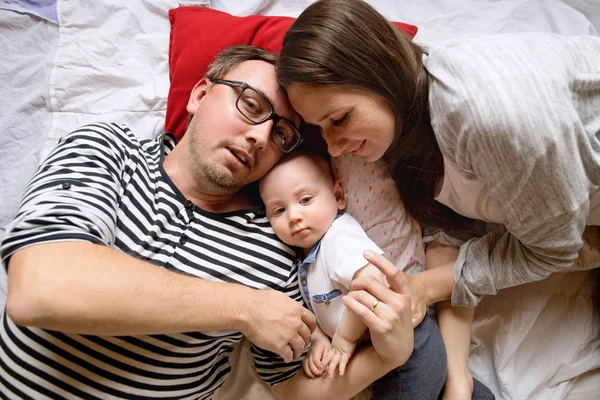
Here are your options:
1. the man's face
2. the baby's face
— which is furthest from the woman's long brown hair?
the baby's face

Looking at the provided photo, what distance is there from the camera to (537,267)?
109 centimetres

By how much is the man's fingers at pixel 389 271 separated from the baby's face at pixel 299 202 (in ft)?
0.64

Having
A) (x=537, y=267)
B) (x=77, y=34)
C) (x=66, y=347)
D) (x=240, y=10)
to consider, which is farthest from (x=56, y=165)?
(x=537, y=267)

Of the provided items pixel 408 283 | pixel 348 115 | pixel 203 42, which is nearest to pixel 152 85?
pixel 203 42

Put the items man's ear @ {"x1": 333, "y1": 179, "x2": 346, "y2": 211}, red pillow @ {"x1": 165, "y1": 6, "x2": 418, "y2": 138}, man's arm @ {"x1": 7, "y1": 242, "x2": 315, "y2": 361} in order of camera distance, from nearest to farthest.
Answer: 1. man's arm @ {"x1": 7, "y1": 242, "x2": 315, "y2": 361}
2. man's ear @ {"x1": 333, "y1": 179, "x2": 346, "y2": 211}
3. red pillow @ {"x1": 165, "y1": 6, "x2": 418, "y2": 138}

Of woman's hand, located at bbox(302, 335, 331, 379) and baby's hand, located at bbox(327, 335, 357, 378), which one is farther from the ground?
baby's hand, located at bbox(327, 335, 357, 378)

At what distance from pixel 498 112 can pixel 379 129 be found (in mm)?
264

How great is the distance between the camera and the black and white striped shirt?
96 cm

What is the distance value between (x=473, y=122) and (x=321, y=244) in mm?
514

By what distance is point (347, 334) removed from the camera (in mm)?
1147

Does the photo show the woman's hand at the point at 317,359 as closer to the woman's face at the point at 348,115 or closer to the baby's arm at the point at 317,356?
the baby's arm at the point at 317,356

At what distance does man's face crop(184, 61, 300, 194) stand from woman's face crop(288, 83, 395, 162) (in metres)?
0.13

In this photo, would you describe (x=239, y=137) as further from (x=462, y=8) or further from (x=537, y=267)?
(x=462, y=8)

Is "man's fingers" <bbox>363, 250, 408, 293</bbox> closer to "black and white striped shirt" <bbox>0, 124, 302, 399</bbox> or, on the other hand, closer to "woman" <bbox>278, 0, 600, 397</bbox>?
"woman" <bbox>278, 0, 600, 397</bbox>
